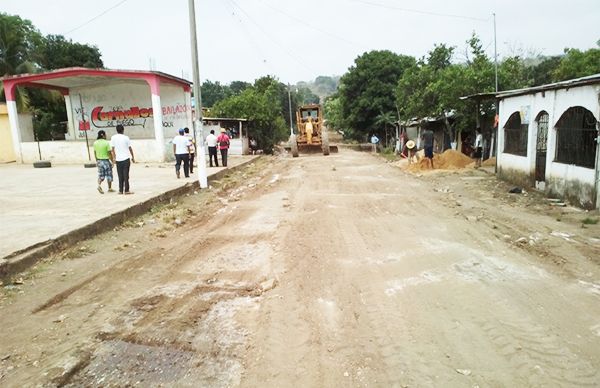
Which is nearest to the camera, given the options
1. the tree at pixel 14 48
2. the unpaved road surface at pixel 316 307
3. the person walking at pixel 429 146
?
the unpaved road surface at pixel 316 307

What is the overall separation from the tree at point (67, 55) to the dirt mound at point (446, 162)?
27.9 meters

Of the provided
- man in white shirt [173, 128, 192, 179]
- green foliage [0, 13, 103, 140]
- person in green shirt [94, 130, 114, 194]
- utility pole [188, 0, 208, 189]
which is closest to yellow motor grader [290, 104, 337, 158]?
man in white shirt [173, 128, 192, 179]

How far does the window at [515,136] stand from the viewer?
14.0 m

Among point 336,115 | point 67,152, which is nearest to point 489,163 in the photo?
point 67,152

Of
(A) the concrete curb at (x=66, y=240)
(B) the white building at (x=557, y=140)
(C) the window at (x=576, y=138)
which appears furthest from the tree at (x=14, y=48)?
(C) the window at (x=576, y=138)

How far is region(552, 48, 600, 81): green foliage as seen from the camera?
24.6 meters

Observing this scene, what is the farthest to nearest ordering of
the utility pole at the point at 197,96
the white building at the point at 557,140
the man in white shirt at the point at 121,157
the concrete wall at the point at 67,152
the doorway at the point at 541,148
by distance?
the concrete wall at the point at 67,152
the utility pole at the point at 197,96
the doorway at the point at 541,148
the man in white shirt at the point at 121,157
the white building at the point at 557,140

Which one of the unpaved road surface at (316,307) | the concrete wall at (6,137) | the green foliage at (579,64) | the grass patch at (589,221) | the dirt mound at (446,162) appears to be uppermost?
the green foliage at (579,64)

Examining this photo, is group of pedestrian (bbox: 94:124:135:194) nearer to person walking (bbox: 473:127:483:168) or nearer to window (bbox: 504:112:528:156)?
window (bbox: 504:112:528:156)

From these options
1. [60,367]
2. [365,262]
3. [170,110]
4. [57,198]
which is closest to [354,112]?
[170,110]

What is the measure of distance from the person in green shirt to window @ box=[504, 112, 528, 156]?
1218cm

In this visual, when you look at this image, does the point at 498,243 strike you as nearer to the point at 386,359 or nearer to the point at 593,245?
the point at 593,245

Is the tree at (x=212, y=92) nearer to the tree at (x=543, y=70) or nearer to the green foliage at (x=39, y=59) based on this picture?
the green foliage at (x=39, y=59)

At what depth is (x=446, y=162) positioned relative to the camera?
61.7 ft
